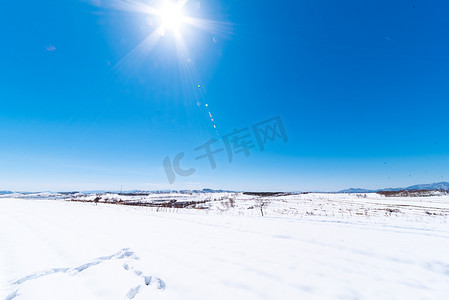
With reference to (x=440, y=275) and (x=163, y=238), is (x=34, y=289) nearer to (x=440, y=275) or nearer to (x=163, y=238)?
(x=163, y=238)

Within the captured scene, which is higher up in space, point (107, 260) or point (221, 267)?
point (107, 260)

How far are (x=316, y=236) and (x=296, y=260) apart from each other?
96.6 inches

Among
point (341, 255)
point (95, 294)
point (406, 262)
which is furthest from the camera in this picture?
point (341, 255)

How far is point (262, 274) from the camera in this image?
3.31m

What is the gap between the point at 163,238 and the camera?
570cm

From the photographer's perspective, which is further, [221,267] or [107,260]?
[107,260]

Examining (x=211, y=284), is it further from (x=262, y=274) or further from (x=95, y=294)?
(x=95, y=294)

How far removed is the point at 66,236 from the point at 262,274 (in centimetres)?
584

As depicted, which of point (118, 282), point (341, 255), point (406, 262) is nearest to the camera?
point (118, 282)

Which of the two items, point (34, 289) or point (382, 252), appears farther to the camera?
point (382, 252)

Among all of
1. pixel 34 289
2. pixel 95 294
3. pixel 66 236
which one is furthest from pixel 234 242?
pixel 66 236

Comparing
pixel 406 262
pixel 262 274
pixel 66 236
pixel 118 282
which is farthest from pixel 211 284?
pixel 66 236

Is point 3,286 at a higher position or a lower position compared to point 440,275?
higher

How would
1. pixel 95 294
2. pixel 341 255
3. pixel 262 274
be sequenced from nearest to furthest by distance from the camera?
pixel 95 294, pixel 262 274, pixel 341 255
